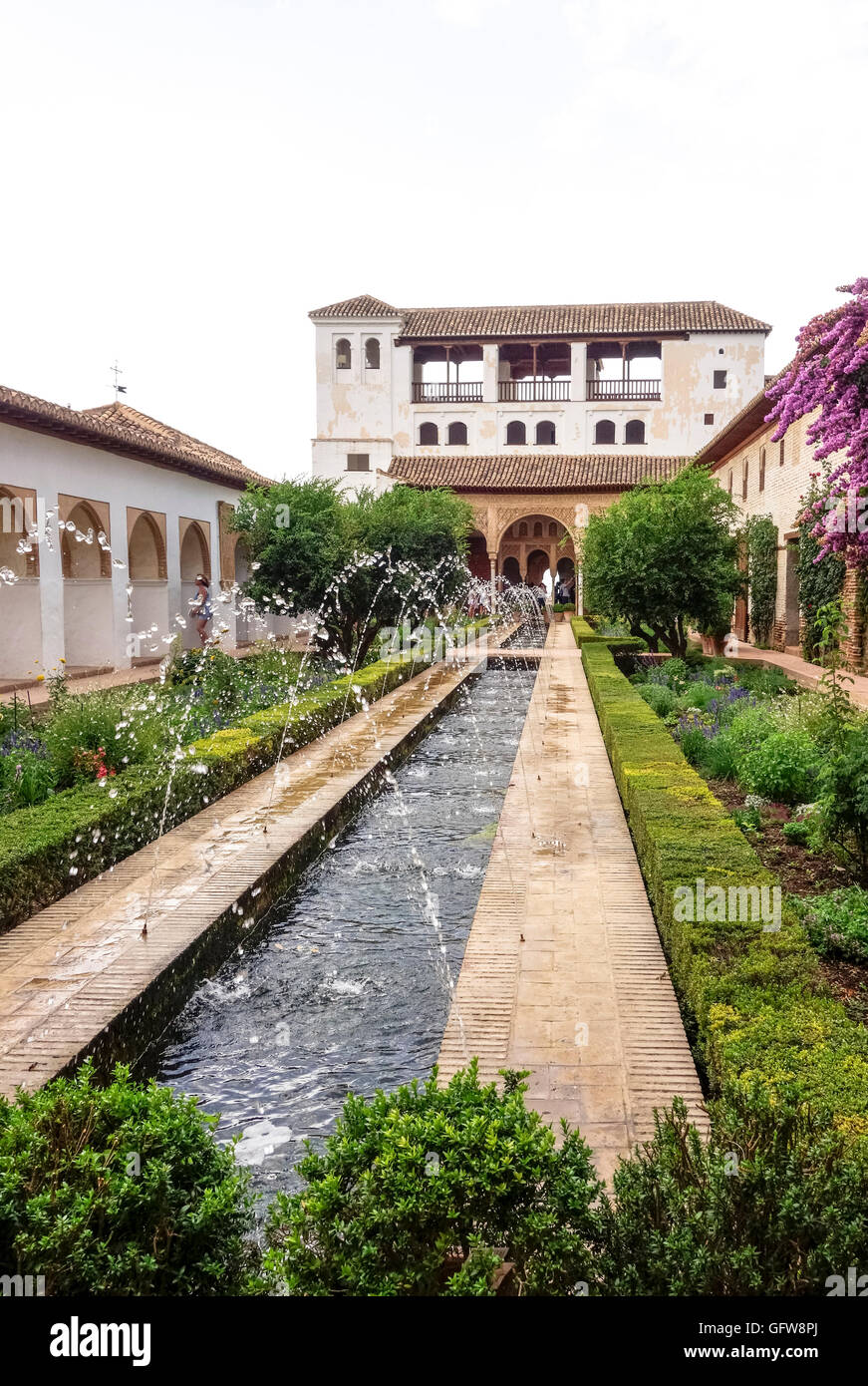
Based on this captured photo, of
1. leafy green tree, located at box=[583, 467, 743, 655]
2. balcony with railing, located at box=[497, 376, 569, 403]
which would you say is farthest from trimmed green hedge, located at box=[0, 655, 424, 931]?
balcony with railing, located at box=[497, 376, 569, 403]

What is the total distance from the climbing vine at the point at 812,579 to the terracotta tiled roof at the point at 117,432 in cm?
1099

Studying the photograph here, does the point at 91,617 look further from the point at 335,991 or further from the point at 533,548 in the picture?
the point at 533,548

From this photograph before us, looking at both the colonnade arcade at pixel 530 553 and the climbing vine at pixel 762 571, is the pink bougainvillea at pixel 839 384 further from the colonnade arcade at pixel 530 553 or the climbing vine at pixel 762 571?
the colonnade arcade at pixel 530 553

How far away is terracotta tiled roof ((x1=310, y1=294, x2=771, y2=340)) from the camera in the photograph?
3903 cm

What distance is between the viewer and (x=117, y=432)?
1680 cm

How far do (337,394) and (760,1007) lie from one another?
131 feet

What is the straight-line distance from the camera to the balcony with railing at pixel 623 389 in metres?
40.1

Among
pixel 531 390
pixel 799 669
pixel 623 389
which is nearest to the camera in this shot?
pixel 799 669

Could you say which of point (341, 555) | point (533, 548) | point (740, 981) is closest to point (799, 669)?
point (341, 555)

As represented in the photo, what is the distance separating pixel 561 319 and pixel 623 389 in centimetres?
365

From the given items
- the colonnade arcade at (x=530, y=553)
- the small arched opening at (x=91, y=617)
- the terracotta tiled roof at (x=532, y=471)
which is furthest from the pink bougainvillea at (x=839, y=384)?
the colonnade arcade at (x=530, y=553)

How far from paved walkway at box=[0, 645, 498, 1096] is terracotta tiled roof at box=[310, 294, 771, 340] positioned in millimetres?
34036

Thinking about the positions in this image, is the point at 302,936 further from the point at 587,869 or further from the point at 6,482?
the point at 6,482
